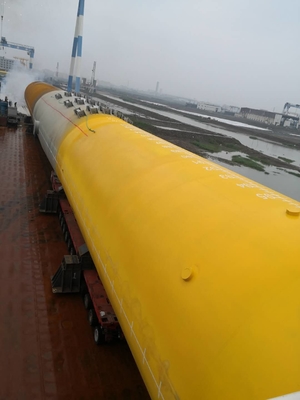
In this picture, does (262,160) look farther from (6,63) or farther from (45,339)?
(6,63)

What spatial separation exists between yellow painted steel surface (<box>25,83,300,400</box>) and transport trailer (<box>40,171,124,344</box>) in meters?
0.98

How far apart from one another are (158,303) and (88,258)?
403 centimetres

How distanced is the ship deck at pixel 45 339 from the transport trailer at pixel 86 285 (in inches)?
8.1

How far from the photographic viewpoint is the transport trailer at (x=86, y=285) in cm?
582

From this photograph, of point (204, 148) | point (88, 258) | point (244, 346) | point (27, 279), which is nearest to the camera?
point (244, 346)

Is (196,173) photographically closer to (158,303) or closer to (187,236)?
(187,236)

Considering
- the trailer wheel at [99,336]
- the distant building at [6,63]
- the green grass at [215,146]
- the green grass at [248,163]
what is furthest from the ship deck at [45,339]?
the distant building at [6,63]

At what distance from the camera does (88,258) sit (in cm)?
718

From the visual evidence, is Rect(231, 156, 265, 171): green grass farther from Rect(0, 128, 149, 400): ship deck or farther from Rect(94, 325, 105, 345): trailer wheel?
Rect(94, 325, 105, 345): trailer wheel

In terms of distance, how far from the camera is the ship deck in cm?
527

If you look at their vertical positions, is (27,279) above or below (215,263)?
below

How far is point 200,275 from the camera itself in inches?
125

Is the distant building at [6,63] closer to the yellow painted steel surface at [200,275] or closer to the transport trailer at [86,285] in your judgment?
the transport trailer at [86,285]

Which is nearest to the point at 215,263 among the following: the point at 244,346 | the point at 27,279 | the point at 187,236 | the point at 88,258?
the point at 187,236
